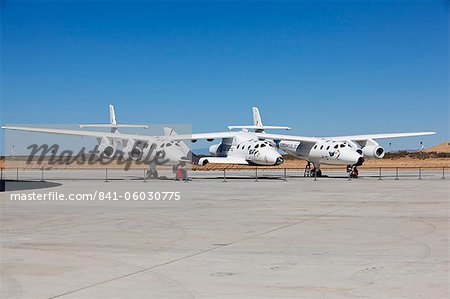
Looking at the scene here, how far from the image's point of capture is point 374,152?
153ft

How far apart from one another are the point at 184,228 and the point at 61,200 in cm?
1045

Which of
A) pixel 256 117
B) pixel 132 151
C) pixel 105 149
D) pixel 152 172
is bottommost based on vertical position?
pixel 152 172

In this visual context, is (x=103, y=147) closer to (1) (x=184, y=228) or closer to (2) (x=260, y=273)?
(1) (x=184, y=228)

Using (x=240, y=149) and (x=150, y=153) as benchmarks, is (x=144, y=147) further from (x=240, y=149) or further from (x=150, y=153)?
(x=240, y=149)

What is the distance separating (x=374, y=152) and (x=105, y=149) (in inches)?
728

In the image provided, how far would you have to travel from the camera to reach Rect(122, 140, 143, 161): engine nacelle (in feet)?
140

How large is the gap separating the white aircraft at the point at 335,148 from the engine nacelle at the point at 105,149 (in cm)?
1192

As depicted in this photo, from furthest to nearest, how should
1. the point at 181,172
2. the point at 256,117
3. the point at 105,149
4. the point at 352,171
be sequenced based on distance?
the point at 256,117 < the point at 352,171 < the point at 105,149 < the point at 181,172

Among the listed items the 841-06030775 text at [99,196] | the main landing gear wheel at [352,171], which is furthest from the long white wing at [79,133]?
the main landing gear wheel at [352,171]

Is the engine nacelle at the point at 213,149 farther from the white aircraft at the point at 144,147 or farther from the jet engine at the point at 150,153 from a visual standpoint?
the jet engine at the point at 150,153

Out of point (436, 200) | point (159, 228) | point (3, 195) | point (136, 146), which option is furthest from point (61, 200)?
point (136, 146)

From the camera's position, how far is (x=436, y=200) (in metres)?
23.6

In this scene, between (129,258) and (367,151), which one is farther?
(367,151)

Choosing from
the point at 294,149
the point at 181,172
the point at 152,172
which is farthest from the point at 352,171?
the point at 152,172
